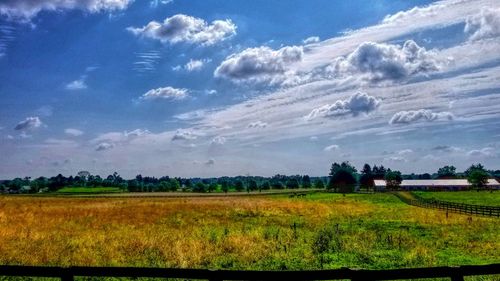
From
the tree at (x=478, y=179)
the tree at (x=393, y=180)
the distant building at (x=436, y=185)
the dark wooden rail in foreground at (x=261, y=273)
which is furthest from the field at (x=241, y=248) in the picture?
the distant building at (x=436, y=185)

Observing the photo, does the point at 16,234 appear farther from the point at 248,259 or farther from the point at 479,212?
the point at 479,212

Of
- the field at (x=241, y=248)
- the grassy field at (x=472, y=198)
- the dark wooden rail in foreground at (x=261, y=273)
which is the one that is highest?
the dark wooden rail in foreground at (x=261, y=273)

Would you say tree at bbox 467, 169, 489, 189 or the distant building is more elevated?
tree at bbox 467, 169, 489, 189

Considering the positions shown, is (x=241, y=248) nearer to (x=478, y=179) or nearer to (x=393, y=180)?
(x=393, y=180)

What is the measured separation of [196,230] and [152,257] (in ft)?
36.3

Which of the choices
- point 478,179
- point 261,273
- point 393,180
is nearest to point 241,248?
point 261,273

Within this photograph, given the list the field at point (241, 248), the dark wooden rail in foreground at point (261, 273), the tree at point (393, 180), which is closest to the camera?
the dark wooden rail in foreground at point (261, 273)

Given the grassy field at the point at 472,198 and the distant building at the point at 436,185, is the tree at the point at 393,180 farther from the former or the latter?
the grassy field at the point at 472,198

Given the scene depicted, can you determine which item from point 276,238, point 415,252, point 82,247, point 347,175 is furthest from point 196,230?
point 347,175

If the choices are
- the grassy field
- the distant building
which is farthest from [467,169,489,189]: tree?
the grassy field

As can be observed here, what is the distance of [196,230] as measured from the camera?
2927cm

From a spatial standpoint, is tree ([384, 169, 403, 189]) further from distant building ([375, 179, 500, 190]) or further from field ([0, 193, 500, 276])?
field ([0, 193, 500, 276])

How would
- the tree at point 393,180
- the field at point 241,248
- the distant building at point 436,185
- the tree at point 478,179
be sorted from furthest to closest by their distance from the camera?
the distant building at point 436,185 → the tree at point 393,180 → the tree at point 478,179 → the field at point 241,248

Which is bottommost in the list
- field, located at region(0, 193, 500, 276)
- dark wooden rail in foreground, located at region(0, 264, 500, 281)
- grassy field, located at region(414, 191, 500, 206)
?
grassy field, located at region(414, 191, 500, 206)
